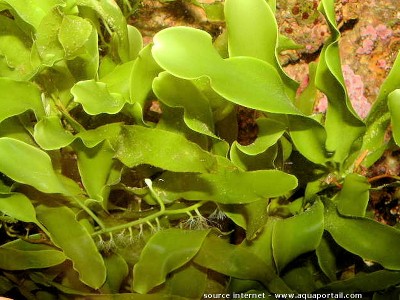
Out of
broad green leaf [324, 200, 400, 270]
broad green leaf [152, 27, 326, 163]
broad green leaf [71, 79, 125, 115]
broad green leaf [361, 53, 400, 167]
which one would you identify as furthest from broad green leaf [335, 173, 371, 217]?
broad green leaf [71, 79, 125, 115]

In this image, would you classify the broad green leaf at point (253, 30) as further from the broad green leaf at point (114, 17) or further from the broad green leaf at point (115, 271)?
the broad green leaf at point (115, 271)

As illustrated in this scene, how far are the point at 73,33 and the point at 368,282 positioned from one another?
1.08 m

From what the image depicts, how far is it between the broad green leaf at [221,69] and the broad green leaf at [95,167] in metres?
0.37

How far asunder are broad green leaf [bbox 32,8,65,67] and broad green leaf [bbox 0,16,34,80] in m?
0.15

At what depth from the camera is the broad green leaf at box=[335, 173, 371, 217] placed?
1.21m

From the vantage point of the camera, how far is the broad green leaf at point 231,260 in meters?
1.33

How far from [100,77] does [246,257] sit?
0.71 meters

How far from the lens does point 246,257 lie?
1326 millimetres

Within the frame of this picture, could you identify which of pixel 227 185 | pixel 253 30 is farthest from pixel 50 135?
pixel 253 30

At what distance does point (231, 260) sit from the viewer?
1.34 metres

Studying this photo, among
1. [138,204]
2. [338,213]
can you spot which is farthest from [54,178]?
[338,213]

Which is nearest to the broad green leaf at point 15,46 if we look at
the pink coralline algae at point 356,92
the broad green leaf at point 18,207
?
the broad green leaf at point 18,207

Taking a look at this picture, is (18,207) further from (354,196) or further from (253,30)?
(354,196)

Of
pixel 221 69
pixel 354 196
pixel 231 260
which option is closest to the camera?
pixel 221 69
